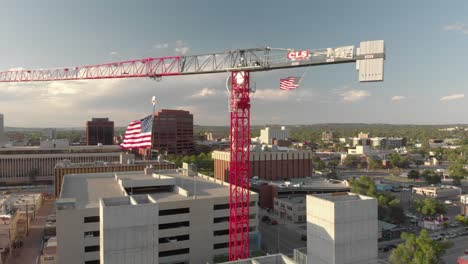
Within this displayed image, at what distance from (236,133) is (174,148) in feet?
486

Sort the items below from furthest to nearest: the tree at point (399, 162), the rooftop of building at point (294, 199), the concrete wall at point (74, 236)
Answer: the tree at point (399, 162) → the rooftop of building at point (294, 199) → the concrete wall at point (74, 236)

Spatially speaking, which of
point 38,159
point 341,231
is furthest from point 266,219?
point 38,159

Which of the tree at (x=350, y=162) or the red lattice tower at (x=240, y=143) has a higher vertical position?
the red lattice tower at (x=240, y=143)

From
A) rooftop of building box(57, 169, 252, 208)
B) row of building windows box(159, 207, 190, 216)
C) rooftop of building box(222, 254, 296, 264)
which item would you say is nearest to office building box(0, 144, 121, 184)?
rooftop of building box(57, 169, 252, 208)

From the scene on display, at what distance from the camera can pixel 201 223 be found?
59188 millimetres

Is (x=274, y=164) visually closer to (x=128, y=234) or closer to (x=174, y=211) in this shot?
(x=174, y=211)

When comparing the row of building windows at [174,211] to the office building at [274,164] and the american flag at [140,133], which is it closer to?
the american flag at [140,133]

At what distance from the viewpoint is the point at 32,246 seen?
232 ft

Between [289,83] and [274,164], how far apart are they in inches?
2868

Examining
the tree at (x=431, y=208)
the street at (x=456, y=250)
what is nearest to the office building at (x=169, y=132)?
the tree at (x=431, y=208)

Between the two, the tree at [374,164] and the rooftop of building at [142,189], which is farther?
the tree at [374,164]

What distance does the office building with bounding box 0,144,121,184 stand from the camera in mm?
147625

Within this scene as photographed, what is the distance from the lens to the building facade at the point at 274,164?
116 m

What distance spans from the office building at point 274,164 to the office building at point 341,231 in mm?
82547
